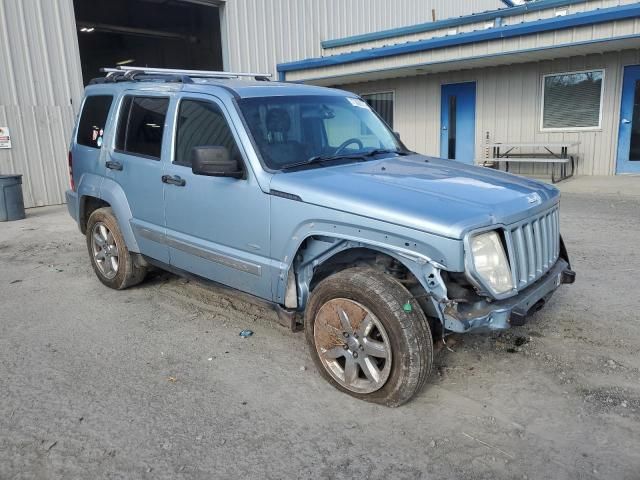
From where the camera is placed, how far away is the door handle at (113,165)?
514cm

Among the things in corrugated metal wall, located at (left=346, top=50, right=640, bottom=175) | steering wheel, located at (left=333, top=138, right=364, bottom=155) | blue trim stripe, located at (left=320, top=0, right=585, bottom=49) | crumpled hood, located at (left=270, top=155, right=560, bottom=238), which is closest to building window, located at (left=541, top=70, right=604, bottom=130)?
corrugated metal wall, located at (left=346, top=50, right=640, bottom=175)

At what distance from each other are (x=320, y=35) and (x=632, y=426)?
16.6 metres

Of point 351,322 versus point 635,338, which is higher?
point 351,322

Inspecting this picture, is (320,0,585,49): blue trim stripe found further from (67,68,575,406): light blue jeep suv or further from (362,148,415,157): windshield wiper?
(362,148,415,157): windshield wiper

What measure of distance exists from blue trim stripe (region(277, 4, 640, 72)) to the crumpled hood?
325 inches

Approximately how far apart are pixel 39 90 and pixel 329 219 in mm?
10948

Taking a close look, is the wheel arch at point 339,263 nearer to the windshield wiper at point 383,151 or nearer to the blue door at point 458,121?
the windshield wiper at point 383,151

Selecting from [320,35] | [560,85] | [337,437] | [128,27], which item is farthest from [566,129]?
[128,27]

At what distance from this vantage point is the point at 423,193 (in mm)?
3365

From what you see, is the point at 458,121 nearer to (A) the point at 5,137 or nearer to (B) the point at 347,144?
(A) the point at 5,137

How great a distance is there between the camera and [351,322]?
341cm

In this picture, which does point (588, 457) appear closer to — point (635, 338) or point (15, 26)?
point (635, 338)

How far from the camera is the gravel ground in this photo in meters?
2.84

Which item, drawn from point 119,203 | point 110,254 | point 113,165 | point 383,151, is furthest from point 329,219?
point 110,254
